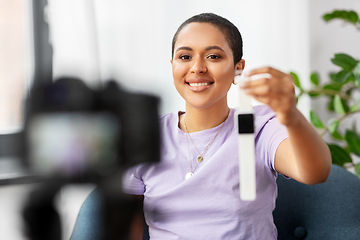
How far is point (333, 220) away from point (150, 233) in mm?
538

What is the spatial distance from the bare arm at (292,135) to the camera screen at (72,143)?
0.37 ft

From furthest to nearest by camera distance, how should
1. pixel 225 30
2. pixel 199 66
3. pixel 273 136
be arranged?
pixel 273 136
pixel 225 30
pixel 199 66

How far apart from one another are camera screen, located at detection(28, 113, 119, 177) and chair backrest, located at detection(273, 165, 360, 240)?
2.95 feet

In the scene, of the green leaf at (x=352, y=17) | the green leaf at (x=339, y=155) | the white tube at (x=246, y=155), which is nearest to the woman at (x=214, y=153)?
the white tube at (x=246, y=155)

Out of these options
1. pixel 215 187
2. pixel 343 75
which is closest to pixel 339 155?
pixel 343 75

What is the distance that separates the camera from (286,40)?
1.90m

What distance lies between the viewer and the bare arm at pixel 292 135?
300 millimetres

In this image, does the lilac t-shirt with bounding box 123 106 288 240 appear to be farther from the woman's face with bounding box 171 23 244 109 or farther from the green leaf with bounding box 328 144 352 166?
the green leaf with bounding box 328 144 352 166

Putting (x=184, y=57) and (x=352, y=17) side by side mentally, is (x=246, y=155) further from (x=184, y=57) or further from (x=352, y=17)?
(x=352, y=17)

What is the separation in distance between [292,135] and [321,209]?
0.61 meters

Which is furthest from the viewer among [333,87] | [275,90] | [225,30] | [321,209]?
[333,87]

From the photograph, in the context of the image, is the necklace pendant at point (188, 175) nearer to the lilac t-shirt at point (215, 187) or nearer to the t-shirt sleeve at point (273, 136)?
the lilac t-shirt at point (215, 187)

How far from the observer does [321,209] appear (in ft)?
3.22

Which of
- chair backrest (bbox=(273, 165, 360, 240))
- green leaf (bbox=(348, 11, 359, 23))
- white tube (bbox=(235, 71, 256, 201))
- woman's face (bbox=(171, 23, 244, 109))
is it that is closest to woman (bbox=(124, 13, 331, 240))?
woman's face (bbox=(171, 23, 244, 109))
